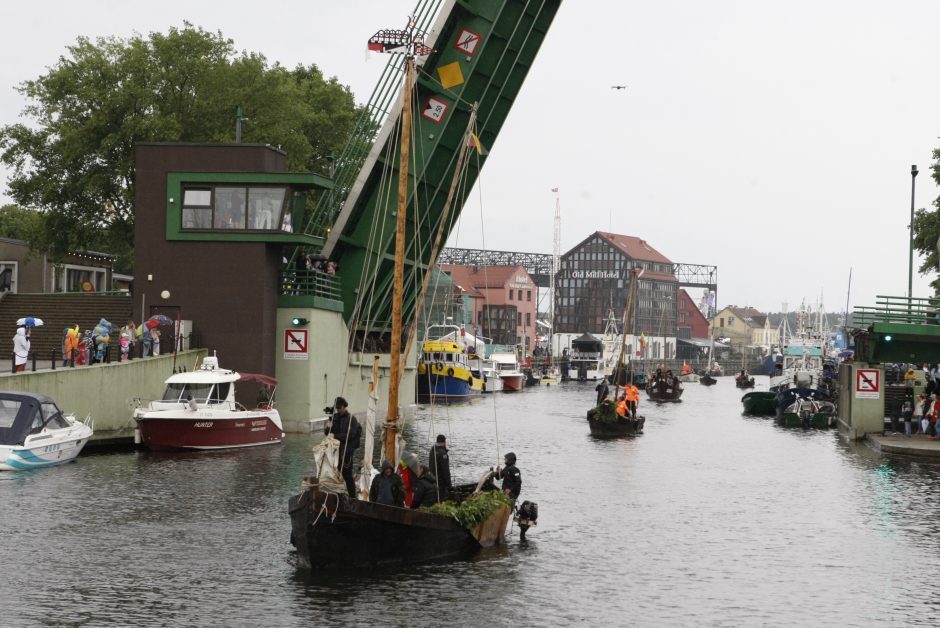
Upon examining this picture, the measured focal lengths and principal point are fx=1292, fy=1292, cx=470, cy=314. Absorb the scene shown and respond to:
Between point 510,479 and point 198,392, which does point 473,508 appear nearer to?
point 510,479

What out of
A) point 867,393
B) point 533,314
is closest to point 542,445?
point 867,393

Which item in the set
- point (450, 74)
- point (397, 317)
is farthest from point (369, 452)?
point (450, 74)

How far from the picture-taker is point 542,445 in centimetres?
4606

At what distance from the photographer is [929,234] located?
63.2 m

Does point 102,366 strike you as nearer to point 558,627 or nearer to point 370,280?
point 370,280

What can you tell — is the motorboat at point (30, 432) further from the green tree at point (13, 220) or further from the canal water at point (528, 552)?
the green tree at point (13, 220)

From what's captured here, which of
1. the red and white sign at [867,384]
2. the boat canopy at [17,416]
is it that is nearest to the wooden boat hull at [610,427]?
the red and white sign at [867,384]

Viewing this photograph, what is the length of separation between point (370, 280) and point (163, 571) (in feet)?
85.4

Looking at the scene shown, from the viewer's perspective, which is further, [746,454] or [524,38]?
[746,454]

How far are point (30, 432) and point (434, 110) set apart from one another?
17.0 metres

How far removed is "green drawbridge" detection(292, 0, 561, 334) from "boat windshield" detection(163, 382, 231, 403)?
15.3ft

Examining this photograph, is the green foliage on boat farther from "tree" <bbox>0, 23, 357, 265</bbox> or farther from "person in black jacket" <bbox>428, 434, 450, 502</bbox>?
"tree" <bbox>0, 23, 357, 265</bbox>

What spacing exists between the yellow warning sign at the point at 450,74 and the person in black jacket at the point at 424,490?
21.2 m

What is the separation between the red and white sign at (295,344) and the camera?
43.1 metres
